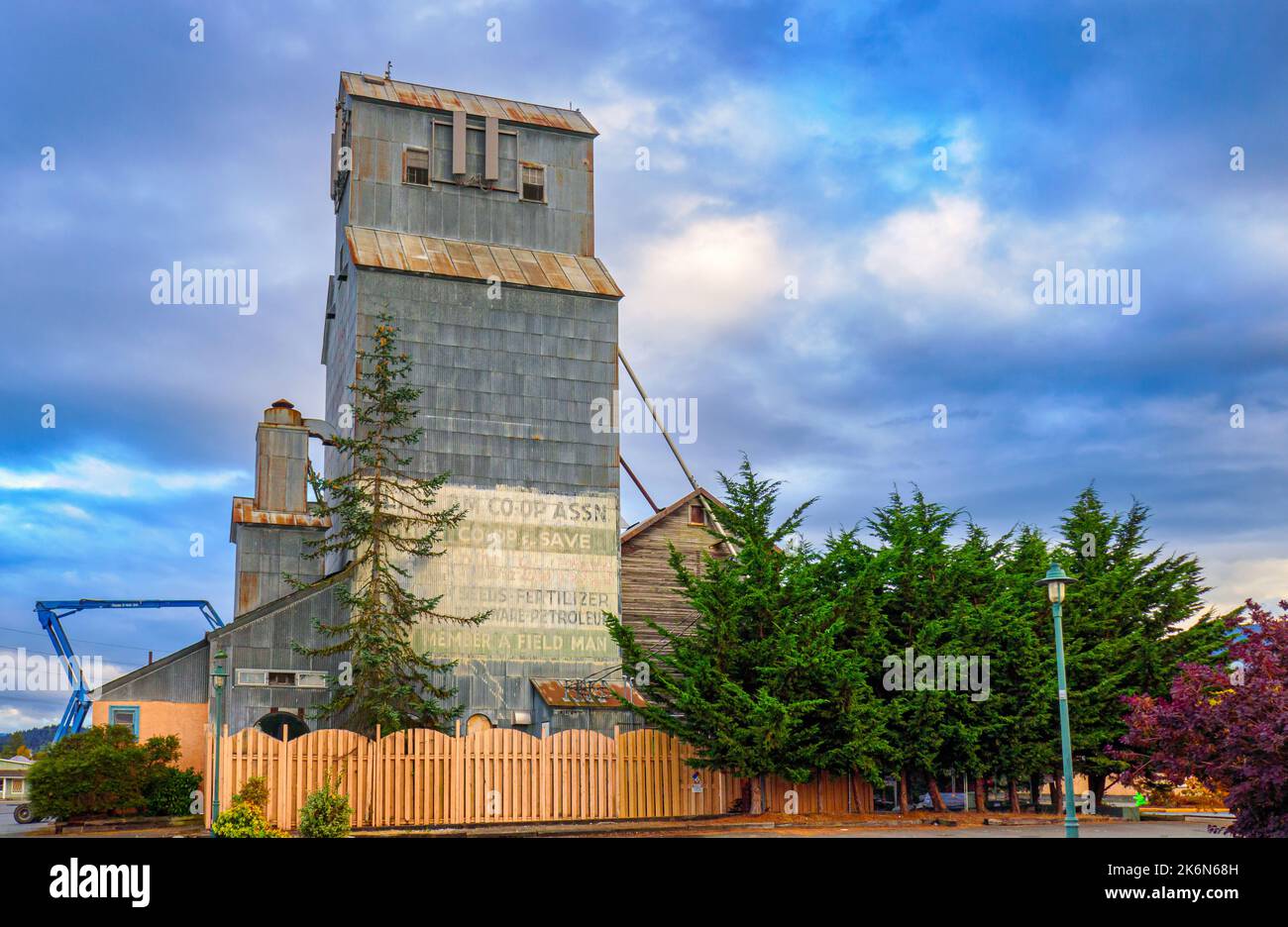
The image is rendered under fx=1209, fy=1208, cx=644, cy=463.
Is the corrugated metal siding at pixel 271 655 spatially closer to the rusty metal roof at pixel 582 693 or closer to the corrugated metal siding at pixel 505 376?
the corrugated metal siding at pixel 505 376

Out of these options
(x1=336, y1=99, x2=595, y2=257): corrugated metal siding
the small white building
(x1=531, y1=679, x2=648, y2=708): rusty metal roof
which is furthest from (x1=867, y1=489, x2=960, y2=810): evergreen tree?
the small white building

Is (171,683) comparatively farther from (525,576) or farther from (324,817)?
(324,817)

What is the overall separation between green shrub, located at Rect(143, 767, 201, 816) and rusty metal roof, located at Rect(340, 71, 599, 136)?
844 inches

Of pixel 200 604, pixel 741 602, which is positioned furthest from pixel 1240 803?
pixel 200 604

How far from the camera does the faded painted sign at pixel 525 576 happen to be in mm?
35594

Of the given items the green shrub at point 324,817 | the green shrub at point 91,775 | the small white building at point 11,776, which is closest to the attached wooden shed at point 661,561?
the green shrub at point 91,775

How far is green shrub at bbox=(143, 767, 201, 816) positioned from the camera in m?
31.6

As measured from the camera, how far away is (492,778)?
28578 mm

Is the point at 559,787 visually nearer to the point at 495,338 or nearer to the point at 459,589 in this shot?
the point at 459,589

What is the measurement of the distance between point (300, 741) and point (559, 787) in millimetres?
6288

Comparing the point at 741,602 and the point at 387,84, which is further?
the point at 387,84

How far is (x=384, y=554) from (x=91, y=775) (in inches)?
355
